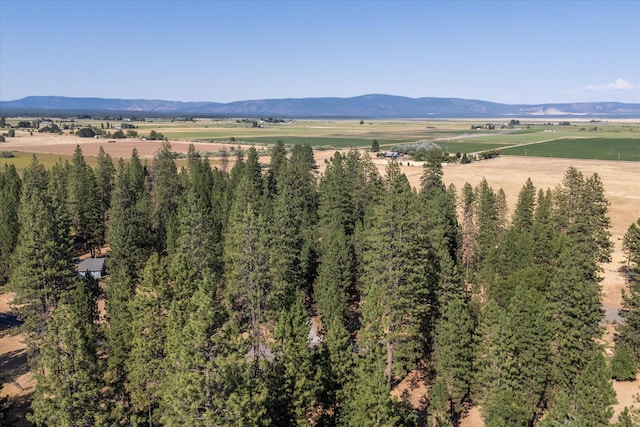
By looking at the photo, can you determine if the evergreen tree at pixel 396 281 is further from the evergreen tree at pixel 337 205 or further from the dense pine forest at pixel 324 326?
the evergreen tree at pixel 337 205

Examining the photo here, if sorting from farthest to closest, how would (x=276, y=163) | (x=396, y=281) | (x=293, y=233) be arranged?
(x=276, y=163), (x=293, y=233), (x=396, y=281)

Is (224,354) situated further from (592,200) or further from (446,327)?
(592,200)

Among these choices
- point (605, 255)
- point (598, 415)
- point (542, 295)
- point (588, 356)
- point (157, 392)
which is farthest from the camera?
point (605, 255)

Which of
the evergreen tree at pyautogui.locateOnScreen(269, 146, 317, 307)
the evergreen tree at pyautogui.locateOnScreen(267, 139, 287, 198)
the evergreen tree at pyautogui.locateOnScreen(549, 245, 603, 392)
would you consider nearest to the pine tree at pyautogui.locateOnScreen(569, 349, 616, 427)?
A: the evergreen tree at pyautogui.locateOnScreen(549, 245, 603, 392)

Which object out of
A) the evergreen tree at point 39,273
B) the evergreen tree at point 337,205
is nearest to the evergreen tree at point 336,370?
the evergreen tree at point 39,273

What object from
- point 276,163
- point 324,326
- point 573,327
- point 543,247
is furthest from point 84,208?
point 573,327

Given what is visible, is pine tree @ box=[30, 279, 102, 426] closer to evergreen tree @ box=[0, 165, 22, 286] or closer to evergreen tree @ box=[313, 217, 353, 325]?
evergreen tree @ box=[313, 217, 353, 325]

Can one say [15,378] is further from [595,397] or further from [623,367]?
[623,367]

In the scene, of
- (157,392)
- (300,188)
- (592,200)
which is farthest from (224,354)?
(592,200)
